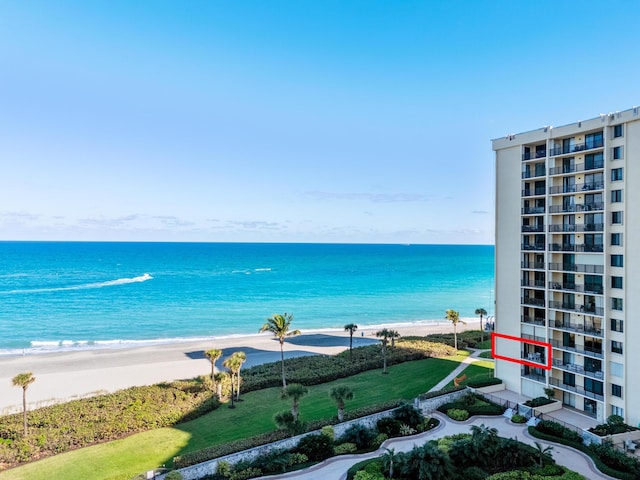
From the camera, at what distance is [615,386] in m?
26.1

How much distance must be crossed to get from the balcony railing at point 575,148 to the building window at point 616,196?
316cm

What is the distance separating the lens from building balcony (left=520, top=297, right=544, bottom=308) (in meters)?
30.4

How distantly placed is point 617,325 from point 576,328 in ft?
8.75

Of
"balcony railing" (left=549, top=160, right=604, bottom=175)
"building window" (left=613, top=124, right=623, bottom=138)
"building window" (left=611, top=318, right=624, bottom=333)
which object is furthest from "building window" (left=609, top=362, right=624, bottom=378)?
"building window" (left=613, top=124, right=623, bottom=138)

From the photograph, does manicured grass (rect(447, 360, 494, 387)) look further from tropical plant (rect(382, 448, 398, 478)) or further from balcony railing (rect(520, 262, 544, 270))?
tropical plant (rect(382, 448, 398, 478))

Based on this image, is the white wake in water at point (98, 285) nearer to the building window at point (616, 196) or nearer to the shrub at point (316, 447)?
the shrub at point (316, 447)

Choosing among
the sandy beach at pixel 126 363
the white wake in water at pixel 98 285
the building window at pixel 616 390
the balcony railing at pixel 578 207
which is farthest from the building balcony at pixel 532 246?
the white wake in water at pixel 98 285

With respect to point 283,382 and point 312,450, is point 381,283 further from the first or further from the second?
point 312,450

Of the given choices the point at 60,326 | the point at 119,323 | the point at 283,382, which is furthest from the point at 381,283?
the point at 283,382

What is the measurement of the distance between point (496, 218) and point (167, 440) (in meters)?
28.3

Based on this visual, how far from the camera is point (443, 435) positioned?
2542cm

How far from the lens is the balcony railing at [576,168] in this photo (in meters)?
27.2

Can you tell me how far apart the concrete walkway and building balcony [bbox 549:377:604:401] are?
4.79m

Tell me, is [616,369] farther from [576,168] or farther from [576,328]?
[576,168]
